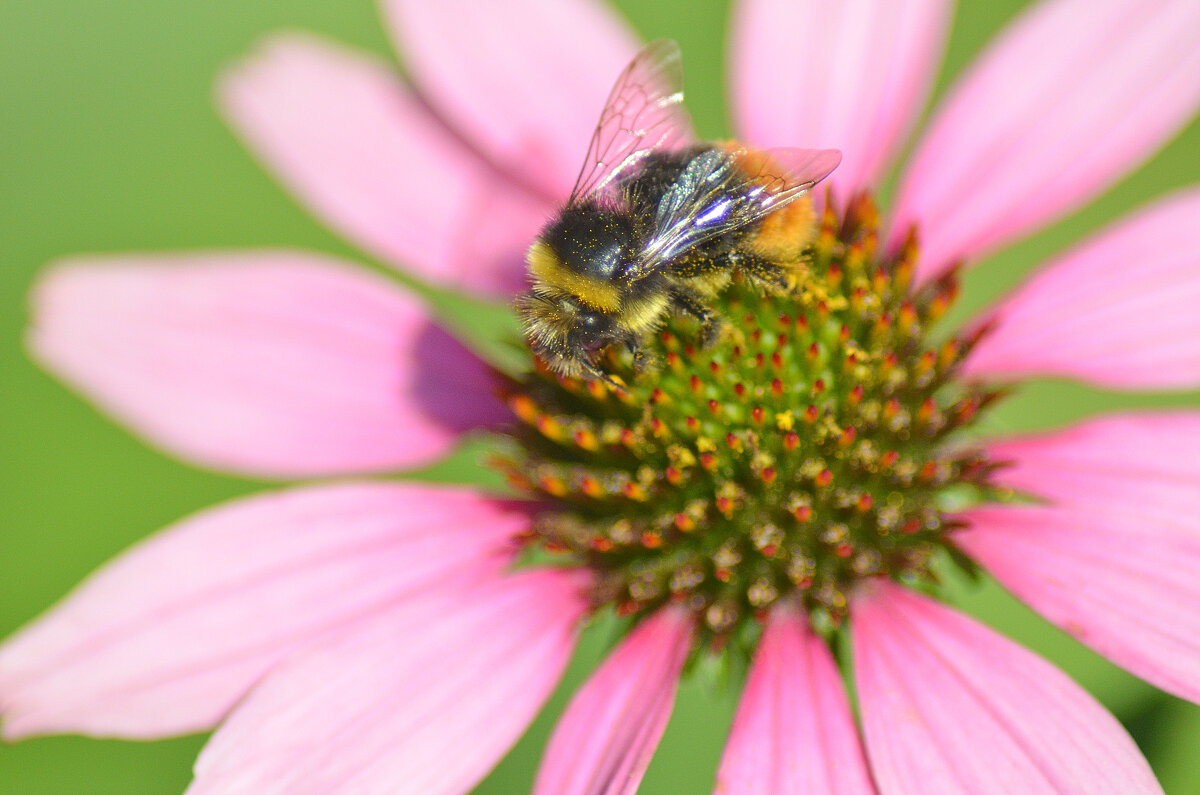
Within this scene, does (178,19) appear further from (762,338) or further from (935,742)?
(935,742)

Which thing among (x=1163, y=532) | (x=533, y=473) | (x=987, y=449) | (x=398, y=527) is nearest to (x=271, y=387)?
(x=398, y=527)

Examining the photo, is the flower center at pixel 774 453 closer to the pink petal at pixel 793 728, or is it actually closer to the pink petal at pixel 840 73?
the pink petal at pixel 793 728

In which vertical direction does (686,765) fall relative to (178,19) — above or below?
below

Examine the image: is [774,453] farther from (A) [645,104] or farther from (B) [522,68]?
(B) [522,68]

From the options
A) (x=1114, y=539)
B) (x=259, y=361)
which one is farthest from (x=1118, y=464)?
(x=259, y=361)

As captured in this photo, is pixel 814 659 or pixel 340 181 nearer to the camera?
pixel 814 659

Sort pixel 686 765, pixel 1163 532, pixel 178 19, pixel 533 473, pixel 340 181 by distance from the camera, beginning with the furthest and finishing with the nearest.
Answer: pixel 178 19 < pixel 340 181 < pixel 686 765 < pixel 533 473 < pixel 1163 532

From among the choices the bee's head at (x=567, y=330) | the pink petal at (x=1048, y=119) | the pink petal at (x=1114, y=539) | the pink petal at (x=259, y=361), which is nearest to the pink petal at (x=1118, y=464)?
the pink petal at (x=1114, y=539)

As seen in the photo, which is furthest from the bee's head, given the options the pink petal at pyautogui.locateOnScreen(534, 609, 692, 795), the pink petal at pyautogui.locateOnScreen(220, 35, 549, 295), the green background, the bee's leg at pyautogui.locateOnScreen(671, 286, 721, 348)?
the green background
